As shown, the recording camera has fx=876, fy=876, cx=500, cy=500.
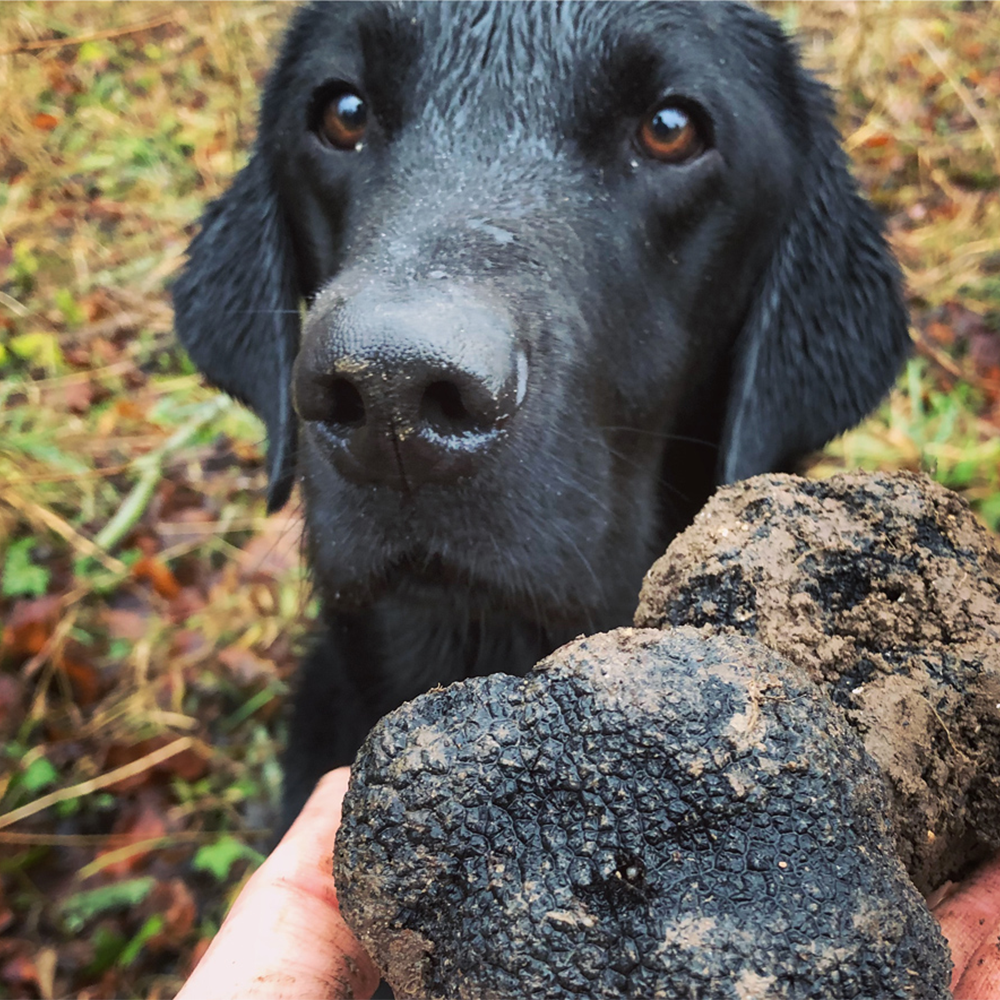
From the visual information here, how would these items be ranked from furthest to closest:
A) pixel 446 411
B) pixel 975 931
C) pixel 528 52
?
1. pixel 528 52
2. pixel 446 411
3. pixel 975 931

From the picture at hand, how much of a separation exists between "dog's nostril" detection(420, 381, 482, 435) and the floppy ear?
1.21 meters

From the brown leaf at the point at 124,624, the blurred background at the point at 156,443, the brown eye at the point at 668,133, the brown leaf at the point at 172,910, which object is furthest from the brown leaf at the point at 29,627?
the brown eye at the point at 668,133

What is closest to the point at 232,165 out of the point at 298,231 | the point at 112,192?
the point at 112,192

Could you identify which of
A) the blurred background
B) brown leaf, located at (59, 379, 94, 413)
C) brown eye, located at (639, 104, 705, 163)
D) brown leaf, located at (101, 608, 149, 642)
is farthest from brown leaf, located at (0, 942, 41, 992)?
brown eye, located at (639, 104, 705, 163)

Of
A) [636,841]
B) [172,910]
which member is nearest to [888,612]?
[636,841]

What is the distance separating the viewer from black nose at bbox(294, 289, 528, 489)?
1354mm

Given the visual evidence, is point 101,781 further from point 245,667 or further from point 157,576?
point 157,576

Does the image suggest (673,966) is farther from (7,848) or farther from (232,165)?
(232,165)

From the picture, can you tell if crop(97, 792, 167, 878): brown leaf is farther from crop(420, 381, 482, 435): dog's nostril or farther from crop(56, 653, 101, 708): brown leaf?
crop(420, 381, 482, 435): dog's nostril

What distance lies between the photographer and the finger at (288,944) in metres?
1.29

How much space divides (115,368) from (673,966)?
4718 mm

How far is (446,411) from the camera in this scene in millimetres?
1493

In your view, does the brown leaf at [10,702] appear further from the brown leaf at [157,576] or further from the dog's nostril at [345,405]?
the dog's nostril at [345,405]

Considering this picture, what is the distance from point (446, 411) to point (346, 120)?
47.1 inches
